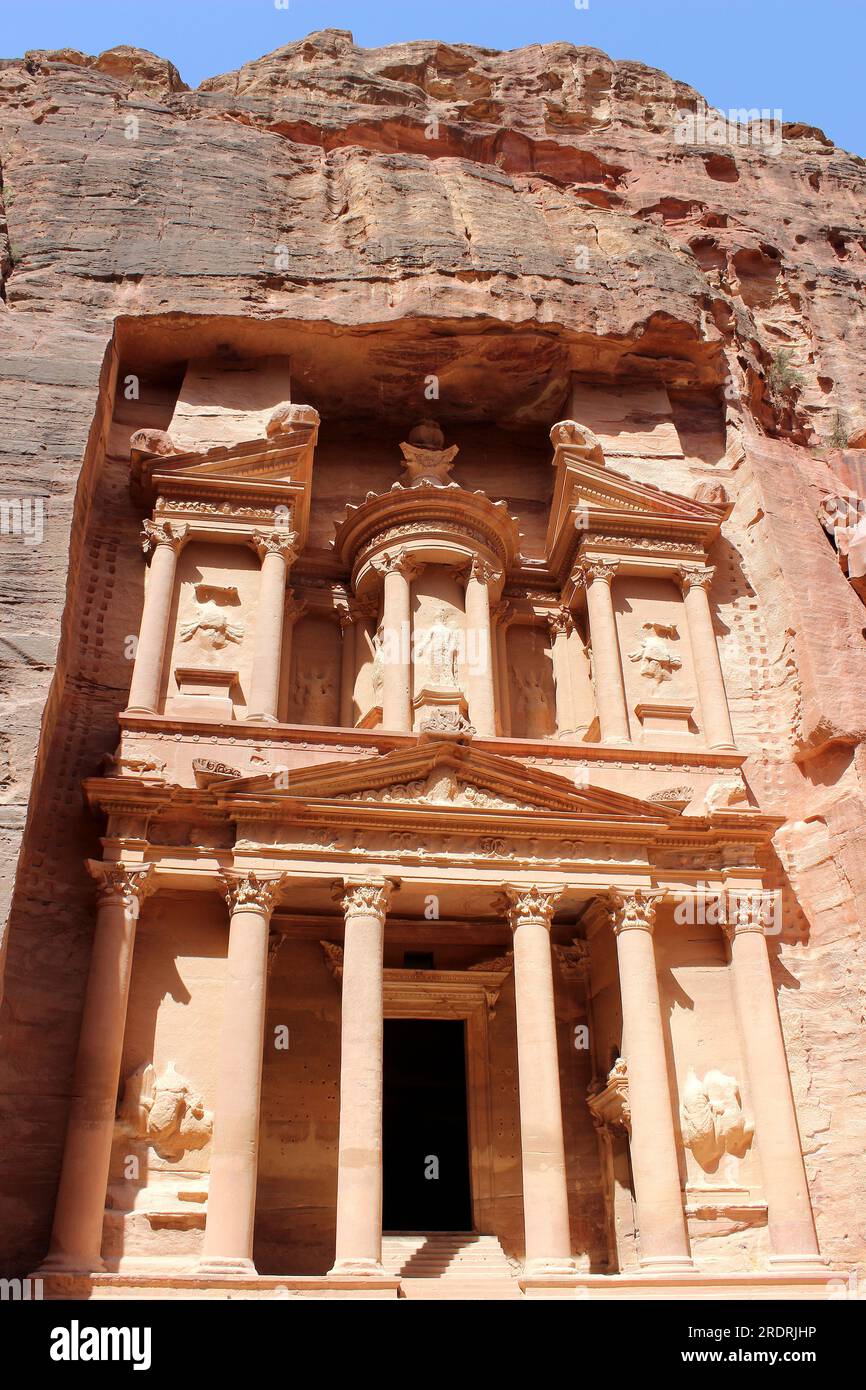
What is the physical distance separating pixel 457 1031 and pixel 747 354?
14.1 meters

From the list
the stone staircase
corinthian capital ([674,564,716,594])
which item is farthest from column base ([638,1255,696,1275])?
corinthian capital ([674,564,716,594])

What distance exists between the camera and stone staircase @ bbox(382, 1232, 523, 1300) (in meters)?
13.1

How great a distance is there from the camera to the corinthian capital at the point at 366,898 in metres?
14.6

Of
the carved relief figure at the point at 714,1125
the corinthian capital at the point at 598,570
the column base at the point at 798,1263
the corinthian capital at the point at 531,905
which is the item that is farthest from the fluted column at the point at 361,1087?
the corinthian capital at the point at 598,570

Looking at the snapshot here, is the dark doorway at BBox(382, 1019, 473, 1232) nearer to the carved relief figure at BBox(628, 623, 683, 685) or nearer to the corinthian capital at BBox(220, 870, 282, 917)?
the corinthian capital at BBox(220, 870, 282, 917)

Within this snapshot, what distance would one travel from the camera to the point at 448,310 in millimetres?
20484

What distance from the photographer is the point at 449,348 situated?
21.0 m

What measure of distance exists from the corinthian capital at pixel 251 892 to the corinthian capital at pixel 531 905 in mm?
2956

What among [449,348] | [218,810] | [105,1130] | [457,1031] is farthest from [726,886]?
[449,348]

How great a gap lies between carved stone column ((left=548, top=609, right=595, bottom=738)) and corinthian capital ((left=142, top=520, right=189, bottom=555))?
6386 mm

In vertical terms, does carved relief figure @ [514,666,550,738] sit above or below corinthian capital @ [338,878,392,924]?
above

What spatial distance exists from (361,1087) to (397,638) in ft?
23.4

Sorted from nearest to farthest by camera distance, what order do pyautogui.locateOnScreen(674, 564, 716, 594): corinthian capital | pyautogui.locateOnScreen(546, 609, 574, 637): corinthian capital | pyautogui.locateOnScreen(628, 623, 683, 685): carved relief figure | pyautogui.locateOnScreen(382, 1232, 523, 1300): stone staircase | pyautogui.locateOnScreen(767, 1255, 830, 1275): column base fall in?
1. pyautogui.locateOnScreen(382, 1232, 523, 1300): stone staircase
2. pyautogui.locateOnScreen(767, 1255, 830, 1275): column base
3. pyautogui.locateOnScreen(628, 623, 683, 685): carved relief figure
4. pyautogui.locateOnScreen(674, 564, 716, 594): corinthian capital
5. pyautogui.locateOnScreen(546, 609, 574, 637): corinthian capital

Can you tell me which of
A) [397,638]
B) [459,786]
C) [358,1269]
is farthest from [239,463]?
[358,1269]
